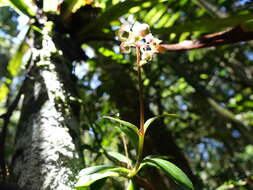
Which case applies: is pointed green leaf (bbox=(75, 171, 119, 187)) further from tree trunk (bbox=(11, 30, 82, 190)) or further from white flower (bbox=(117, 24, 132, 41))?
white flower (bbox=(117, 24, 132, 41))

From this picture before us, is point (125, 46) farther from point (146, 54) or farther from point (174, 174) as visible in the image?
point (174, 174)

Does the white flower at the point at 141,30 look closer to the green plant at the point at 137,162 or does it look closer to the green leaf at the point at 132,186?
the green plant at the point at 137,162

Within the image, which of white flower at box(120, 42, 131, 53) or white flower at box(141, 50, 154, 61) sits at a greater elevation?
white flower at box(120, 42, 131, 53)

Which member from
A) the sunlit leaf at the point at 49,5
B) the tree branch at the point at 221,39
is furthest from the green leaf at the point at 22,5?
the tree branch at the point at 221,39

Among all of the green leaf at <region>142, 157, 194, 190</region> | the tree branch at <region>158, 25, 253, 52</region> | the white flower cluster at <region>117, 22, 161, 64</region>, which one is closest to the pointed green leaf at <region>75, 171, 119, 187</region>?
the green leaf at <region>142, 157, 194, 190</region>

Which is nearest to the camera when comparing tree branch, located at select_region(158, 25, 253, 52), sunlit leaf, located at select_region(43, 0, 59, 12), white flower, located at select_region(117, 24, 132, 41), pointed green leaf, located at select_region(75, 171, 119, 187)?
pointed green leaf, located at select_region(75, 171, 119, 187)

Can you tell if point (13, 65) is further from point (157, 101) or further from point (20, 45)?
point (157, 101)
